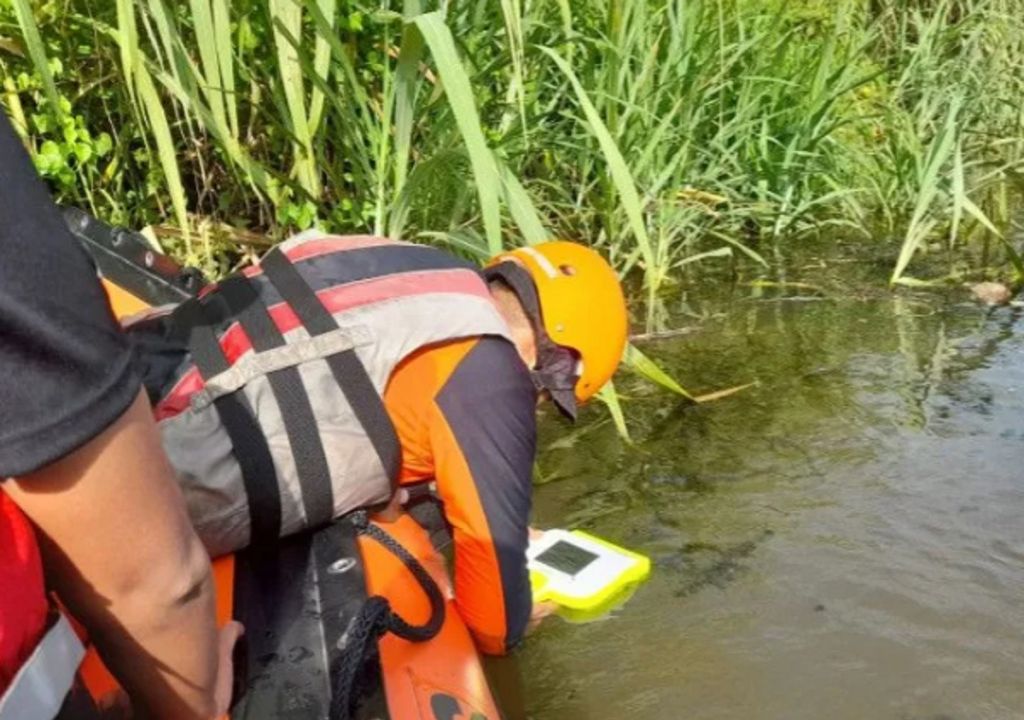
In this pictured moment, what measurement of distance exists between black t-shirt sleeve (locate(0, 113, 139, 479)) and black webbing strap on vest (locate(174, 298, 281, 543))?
0.94 meters

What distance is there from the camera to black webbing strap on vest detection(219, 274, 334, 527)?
1850 millimetres

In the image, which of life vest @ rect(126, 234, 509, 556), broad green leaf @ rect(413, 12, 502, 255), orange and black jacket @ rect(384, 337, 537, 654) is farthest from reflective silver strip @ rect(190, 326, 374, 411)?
broad green leaf @ rect(413, 12, 502, 255)

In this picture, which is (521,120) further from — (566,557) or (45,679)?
(45,679)

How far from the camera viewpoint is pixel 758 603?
2.54m

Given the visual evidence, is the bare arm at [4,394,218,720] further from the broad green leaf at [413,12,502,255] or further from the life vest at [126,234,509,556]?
the broad green leaf at [413,12,502,255]

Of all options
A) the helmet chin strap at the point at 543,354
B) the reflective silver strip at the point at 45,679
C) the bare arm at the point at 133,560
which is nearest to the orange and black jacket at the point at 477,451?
the helmet chin strap at the point at 543,354

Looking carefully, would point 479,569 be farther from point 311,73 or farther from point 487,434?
point 311,73

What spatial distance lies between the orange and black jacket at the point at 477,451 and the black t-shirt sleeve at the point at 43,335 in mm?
1209

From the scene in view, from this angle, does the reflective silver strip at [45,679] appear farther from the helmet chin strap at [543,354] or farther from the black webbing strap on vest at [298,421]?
the helmet chin strap at [543,354]

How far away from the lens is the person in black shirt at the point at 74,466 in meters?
0.81

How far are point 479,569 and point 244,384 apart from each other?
0.59 metres

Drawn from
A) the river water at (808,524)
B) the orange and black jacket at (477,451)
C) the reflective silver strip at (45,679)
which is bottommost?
the river water at (808,524)

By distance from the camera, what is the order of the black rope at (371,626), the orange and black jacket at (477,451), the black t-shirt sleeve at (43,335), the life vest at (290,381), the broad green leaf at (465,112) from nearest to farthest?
the black t-shirt sleeve at (43,335) → the black rope at (371,626) → the life vest at (290,381) → the orange and black jacket at (477,451) → the broad green leaf at (465,112)

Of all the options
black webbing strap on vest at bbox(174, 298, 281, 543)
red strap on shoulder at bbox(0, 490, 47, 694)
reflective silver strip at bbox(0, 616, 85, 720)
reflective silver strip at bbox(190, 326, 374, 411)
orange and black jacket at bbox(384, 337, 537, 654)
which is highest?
red strap on shoulder at bbox(0, 490, 47, 694)
